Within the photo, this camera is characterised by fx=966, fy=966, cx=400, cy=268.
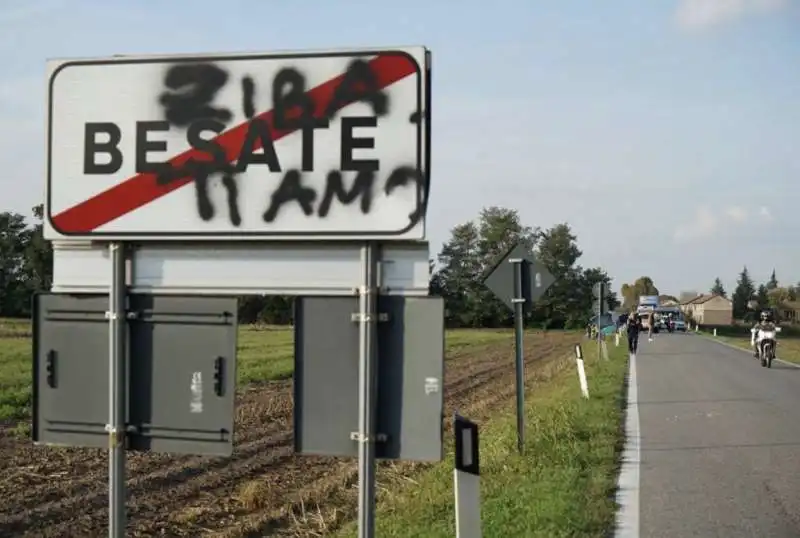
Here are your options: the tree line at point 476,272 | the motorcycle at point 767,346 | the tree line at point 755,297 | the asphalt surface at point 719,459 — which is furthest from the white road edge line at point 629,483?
the tree line at point 755,297

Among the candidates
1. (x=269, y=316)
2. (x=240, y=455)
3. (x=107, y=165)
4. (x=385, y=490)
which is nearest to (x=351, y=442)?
(x=107, y=165)

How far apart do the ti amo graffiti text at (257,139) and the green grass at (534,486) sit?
13.0 ft

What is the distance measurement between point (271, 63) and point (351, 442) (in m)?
1.50

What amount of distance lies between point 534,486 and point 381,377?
5.51 meters

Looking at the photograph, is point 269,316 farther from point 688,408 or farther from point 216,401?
point 216,401

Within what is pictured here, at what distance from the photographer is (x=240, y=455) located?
12367 mm

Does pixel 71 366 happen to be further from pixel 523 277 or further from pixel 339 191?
pixel 523 277

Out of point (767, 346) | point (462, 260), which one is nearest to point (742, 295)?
point (462, 260)

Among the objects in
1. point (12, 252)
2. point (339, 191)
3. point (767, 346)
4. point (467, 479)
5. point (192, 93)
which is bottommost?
point (767, 346)

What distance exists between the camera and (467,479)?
470cm

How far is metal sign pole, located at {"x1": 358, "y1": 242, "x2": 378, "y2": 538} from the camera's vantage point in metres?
3.58

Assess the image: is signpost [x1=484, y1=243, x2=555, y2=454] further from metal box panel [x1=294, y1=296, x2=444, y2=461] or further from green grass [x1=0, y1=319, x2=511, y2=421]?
metal box panel [x1=294, y1=296, x2=444, y2=461]

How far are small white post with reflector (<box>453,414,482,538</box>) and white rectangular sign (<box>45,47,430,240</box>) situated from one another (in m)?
1.39

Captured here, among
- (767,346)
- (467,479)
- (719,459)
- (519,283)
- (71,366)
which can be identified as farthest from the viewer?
(767,346)
